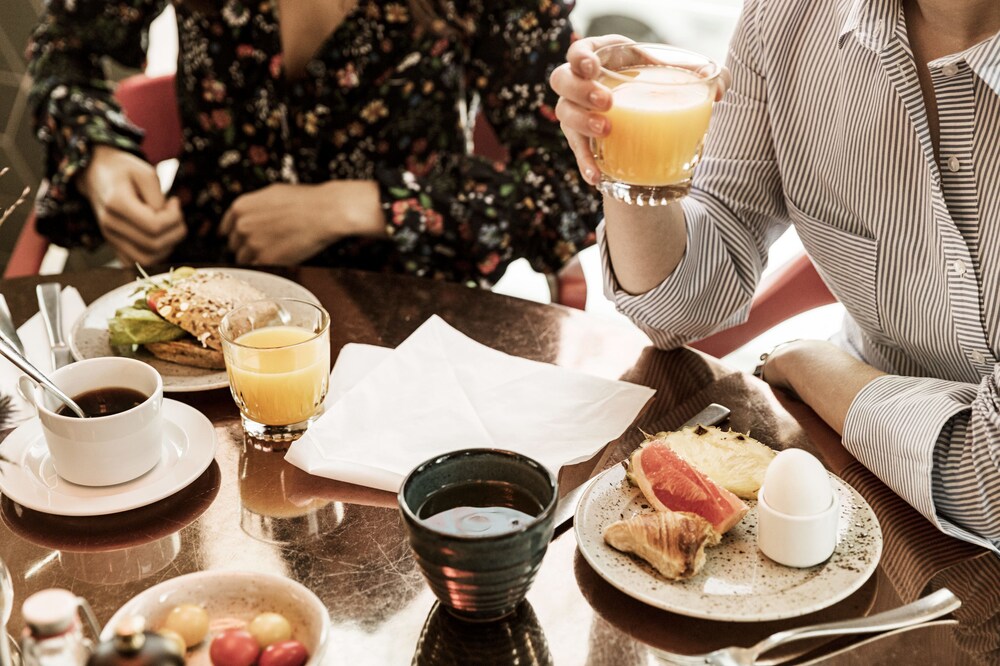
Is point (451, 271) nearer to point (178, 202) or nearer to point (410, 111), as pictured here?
point (410, 111)

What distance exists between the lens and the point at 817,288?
190 cm

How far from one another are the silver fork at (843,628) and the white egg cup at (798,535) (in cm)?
7

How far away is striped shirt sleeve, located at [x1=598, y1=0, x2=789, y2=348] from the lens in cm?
147

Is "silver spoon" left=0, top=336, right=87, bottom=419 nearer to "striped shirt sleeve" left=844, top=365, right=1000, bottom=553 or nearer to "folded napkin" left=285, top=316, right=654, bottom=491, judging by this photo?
"folded napkin" left=285, top=316, right=654, bottom=491

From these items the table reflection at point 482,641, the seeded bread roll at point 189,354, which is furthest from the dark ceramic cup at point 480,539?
the seeded bread roll at point 189,354

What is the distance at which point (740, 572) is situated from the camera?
0.98m

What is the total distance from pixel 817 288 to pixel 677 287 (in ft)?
1.79

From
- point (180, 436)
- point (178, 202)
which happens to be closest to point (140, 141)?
point (178, 202)

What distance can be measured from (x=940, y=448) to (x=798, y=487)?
1.07 ft

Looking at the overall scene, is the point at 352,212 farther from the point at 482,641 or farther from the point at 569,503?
the point at 482,641

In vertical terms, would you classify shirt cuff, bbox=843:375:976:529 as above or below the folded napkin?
above

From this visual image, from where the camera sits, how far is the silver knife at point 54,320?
141cm

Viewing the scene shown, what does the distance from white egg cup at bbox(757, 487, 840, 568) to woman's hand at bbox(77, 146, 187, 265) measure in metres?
1.44

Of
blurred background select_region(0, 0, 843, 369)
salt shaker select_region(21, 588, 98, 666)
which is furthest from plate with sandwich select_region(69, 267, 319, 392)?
blurred background select_region(0, 0, 843, 369)
